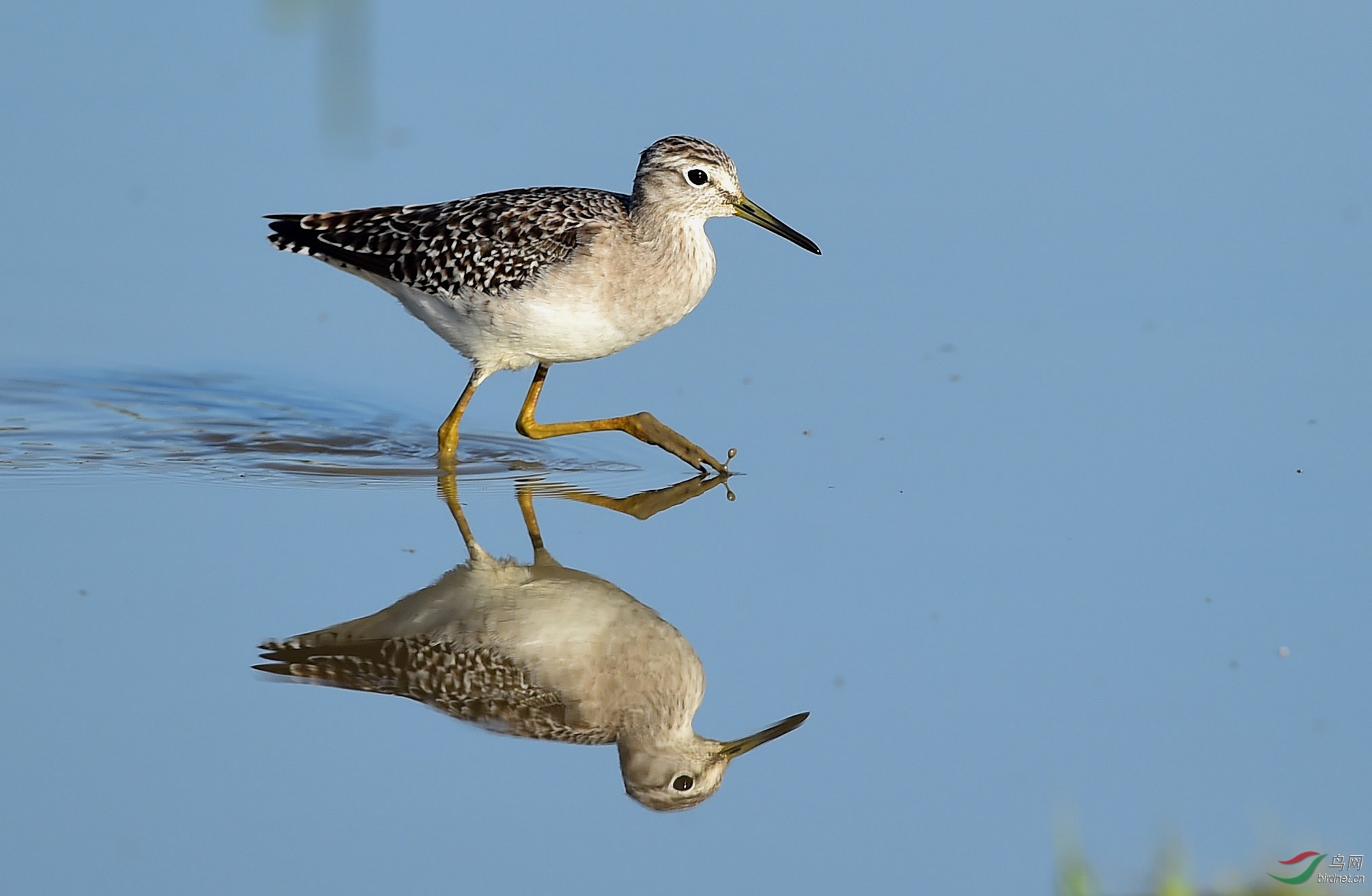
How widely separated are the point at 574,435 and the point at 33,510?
10.8 feet

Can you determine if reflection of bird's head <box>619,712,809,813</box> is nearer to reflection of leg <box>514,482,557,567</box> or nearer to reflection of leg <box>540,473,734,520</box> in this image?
reflection of leg <box>514,482,557,567</box>

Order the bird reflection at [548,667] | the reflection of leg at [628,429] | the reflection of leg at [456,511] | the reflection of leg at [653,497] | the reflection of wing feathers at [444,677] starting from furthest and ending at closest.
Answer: the reflection of leg at [628,429], the reflection of leg at [653,497], the reflection of leg at [456,511], the reflection of wing feathers at [444,677], the bird reflection at [548,667]

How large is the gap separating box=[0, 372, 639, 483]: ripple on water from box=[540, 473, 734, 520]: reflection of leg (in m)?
0.51

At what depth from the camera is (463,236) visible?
10.6 meters

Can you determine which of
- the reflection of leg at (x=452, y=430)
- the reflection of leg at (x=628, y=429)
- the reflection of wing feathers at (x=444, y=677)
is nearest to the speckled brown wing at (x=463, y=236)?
the reflection of leg at (x=452, y=430)

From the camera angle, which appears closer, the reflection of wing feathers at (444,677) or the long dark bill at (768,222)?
the reflection of wing feathers at (444,677)

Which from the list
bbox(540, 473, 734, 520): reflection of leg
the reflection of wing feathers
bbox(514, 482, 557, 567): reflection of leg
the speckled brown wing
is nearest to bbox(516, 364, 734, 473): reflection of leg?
bbox(540, 473, 734, 520): reflection of leg

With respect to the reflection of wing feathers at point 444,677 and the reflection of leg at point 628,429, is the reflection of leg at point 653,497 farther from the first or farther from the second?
the reflection of wing feathers at point 444,677

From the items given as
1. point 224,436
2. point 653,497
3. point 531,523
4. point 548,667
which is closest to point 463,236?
point 224,436

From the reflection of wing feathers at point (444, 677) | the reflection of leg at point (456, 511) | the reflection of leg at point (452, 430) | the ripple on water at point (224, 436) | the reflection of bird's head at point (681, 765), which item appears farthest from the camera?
the reflection of leg at point (452, 430)

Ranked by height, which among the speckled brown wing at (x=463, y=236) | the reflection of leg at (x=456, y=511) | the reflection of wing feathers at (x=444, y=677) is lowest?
the reflection of leg at (x=456, y=511)

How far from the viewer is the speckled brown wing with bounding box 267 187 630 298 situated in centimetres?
1029

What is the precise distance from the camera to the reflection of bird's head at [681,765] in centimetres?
647

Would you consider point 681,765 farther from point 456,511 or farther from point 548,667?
point 456,511
